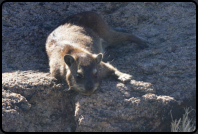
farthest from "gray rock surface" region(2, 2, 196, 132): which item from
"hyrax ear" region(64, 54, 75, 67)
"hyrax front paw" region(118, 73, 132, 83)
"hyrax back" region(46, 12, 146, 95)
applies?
"hyrax ear" region(64, 54, 75, 67)

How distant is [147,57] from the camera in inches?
228

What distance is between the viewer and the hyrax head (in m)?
4.39

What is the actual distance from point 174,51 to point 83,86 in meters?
2.64

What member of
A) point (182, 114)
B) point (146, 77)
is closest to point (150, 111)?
point (182, 114)

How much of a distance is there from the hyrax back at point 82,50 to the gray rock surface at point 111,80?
0.20 meters

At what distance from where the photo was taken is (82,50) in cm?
540

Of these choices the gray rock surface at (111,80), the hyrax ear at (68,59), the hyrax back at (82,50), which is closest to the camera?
the gray rock surface at (111,80)

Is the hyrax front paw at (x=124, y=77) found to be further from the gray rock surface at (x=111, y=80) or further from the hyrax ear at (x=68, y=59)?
the hyrax ear at (x=68, y=59)

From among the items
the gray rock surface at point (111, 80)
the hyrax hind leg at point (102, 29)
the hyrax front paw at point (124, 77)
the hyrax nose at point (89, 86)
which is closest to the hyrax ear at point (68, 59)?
the gray rock surface at point (111, 80)

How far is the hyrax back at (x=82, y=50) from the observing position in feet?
15.0

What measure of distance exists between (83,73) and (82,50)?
1.01 metres

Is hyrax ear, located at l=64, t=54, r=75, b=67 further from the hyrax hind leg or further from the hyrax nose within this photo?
the hyrax hind leg

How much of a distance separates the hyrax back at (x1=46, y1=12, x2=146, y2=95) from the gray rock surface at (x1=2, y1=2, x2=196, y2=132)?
0.20 meters

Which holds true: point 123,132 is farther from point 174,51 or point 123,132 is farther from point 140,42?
point 140,42
